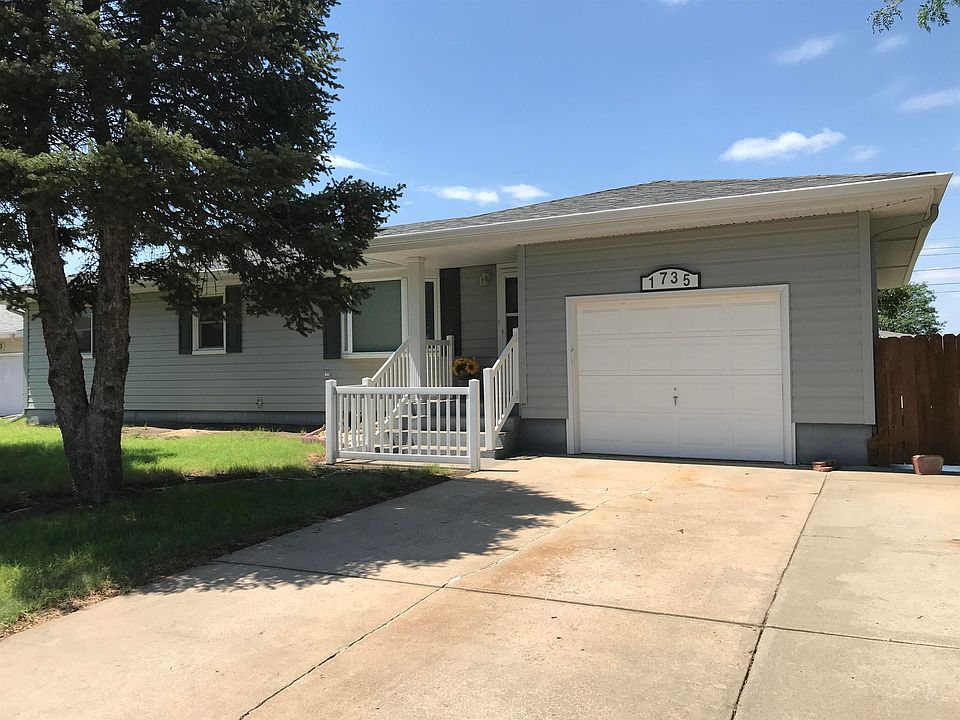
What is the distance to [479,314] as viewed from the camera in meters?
11.9

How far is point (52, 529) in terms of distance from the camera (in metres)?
5.27

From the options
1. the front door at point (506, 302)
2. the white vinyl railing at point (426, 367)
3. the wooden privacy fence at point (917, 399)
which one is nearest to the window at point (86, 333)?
the white vinyl railing at point (426, 367)

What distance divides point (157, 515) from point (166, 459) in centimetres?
381

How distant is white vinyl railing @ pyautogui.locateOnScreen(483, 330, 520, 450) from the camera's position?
898cm

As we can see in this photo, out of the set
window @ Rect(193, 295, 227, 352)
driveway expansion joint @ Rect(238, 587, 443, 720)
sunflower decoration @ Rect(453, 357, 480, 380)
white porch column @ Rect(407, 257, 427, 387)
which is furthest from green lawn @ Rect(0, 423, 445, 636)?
window @ Rect(193, 295, 227, 352)

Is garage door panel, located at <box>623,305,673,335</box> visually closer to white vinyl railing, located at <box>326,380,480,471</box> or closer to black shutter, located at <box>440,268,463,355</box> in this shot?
white vinyl railing, located at <box>326,380,480,471</box>

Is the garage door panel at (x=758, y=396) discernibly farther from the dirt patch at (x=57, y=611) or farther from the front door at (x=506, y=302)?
the dirt patch at (x=57, y=611)

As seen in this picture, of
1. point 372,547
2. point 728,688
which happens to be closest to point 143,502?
point 372,547

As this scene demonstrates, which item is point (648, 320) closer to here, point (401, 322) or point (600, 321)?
point (600, 321)

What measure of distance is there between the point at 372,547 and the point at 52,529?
246 cm

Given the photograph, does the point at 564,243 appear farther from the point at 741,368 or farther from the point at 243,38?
the point at 243,38

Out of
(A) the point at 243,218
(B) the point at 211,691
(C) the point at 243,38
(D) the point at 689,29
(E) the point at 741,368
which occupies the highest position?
(D) the point at 689,29

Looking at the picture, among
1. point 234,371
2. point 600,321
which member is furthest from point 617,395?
point 234,371

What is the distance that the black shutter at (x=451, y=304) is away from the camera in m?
12.0
